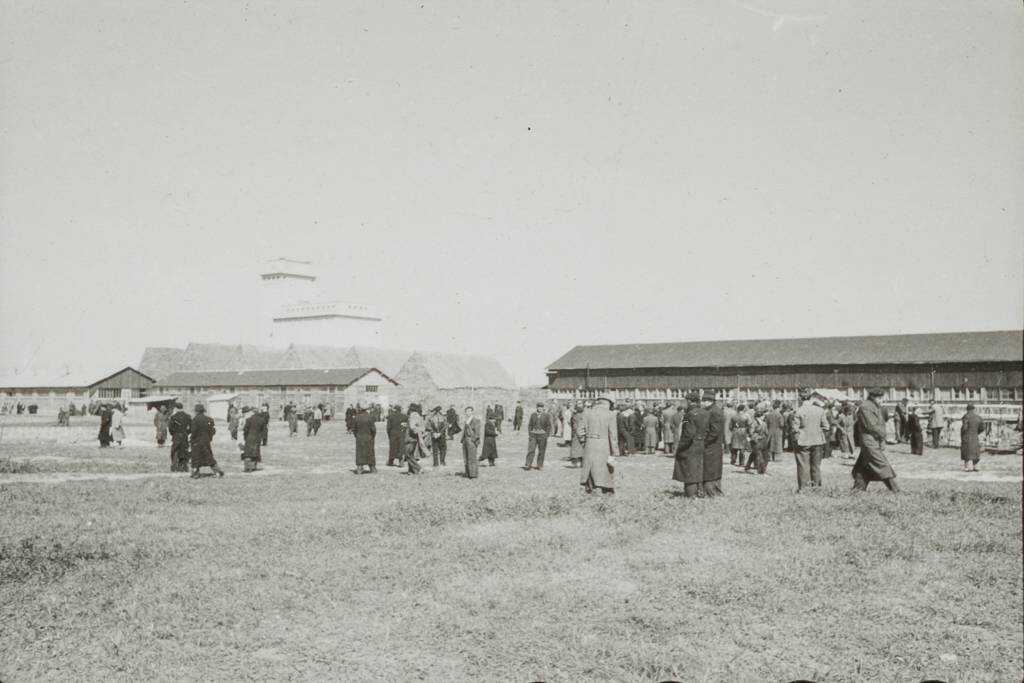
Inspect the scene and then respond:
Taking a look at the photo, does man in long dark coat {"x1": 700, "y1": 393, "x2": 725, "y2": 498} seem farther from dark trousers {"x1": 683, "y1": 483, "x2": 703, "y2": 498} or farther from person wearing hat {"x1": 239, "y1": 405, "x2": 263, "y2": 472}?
person wearing hat {"x1": 239, "y1": 405, "x2": 263, "y2": 472}

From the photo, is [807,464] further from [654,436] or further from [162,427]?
[162,427]

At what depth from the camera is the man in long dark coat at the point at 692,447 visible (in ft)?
43.8

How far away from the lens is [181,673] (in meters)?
5.82

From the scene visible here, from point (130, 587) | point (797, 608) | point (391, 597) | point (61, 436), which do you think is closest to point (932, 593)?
point (797, 608)

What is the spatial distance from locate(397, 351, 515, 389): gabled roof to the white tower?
1565cm

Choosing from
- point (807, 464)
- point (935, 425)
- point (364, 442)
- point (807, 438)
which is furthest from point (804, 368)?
point (807, 438)

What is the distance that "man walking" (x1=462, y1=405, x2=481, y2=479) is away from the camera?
733 inches

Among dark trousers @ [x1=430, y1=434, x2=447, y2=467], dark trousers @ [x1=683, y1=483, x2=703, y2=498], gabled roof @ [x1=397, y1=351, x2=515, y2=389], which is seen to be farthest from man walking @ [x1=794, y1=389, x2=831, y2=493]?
gabled roof @ [x1=397, y1=351, x2=515, y2=389]

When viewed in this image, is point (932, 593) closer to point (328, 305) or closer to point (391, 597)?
point (391, 597)

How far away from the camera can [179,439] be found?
2012 cm

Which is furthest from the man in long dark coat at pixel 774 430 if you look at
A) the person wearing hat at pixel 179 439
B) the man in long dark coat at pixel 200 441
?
the person wearing hat at pixel 179 439

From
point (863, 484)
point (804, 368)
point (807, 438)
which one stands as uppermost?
point (804, 368)

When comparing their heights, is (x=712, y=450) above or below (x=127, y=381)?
below

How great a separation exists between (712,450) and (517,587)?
6731 mm
